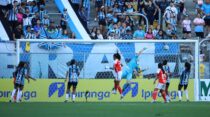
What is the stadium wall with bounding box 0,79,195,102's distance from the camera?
33781mm

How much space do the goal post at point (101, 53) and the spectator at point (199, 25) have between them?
8.47 feet

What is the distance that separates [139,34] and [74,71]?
187 inches

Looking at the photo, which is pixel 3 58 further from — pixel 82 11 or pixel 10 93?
pixel 82 11

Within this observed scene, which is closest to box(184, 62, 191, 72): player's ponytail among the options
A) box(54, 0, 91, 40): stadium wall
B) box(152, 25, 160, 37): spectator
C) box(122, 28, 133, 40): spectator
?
box(152, 25, 160, 37): spectator

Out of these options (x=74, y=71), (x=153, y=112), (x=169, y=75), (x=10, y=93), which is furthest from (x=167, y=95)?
(x=153, y=112)

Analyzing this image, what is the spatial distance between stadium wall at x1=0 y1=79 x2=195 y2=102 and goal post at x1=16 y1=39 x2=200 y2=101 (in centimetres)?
31

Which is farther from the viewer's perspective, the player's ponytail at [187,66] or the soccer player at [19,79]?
the player's ponytail at [187,66]

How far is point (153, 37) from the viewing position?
36594 mm

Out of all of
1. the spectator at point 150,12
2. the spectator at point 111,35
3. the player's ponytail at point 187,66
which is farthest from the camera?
the spectator at point 150,12

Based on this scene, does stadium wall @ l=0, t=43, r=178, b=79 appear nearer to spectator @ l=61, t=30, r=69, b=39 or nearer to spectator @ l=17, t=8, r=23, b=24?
spectator @ l=61, t=30, r=69, b=39

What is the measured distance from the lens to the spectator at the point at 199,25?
123ft

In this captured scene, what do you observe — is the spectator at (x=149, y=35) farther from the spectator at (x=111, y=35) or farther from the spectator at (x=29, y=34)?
the spectator at (x=29, y=34)

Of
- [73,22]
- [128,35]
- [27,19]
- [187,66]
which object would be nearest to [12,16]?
[27,19]

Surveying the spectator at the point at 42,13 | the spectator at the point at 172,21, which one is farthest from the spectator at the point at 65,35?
the spectator at the point at 172,21
